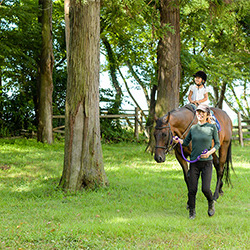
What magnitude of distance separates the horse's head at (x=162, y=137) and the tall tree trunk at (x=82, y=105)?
2.24 metres

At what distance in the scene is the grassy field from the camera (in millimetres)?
5688

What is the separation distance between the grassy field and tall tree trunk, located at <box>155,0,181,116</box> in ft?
11.6

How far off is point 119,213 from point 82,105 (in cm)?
295

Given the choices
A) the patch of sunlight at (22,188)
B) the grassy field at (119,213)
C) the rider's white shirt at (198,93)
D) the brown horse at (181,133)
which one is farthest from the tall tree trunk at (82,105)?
the rider's white shirt at (198,93)

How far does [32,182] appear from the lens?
34.7 ft

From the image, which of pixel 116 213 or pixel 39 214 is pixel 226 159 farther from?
pixel 39 214

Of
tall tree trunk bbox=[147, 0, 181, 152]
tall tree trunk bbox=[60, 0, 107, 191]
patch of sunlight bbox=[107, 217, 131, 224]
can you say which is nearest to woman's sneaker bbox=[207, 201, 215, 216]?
patch of sunlight bbox=[107, 217, 131, 224]

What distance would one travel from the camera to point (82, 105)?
29.8 feet

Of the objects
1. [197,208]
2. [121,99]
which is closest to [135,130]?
[121,99]

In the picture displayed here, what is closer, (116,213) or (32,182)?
(116,213)

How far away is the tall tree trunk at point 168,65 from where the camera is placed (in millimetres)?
15422

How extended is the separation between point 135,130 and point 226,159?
44.9 ft

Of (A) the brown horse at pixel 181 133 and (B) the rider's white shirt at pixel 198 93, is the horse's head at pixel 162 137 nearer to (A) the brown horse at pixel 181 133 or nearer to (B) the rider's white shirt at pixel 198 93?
(A) the brown horse at pixel 181 133

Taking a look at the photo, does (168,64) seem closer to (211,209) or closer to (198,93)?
(198,93)
